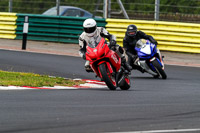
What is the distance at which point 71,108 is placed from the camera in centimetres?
783

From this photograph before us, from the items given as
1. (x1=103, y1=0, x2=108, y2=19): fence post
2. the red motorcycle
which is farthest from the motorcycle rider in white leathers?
(x1=103, y1=0, x2=108, y2=19): fence post

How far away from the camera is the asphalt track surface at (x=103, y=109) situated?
6.35 meters

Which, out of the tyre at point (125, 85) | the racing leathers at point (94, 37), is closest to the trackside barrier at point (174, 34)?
the tyre at point (125, 85)

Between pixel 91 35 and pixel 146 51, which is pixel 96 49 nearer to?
pixel 91 35

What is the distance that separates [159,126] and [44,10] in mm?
17766

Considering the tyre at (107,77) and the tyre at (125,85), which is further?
the tyre at (125,85)

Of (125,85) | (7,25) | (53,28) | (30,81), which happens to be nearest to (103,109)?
(125,85)

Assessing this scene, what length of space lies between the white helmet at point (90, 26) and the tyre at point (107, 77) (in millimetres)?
→ 733

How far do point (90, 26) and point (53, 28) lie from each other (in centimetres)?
1277

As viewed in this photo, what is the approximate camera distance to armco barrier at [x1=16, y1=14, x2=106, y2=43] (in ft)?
75.0

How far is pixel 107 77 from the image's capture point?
10.4m

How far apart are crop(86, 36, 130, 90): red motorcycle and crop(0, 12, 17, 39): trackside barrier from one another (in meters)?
13.8

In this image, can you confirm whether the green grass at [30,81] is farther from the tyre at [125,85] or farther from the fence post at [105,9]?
the fence post at [105,9]

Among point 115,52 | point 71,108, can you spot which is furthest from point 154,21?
point 71,108
